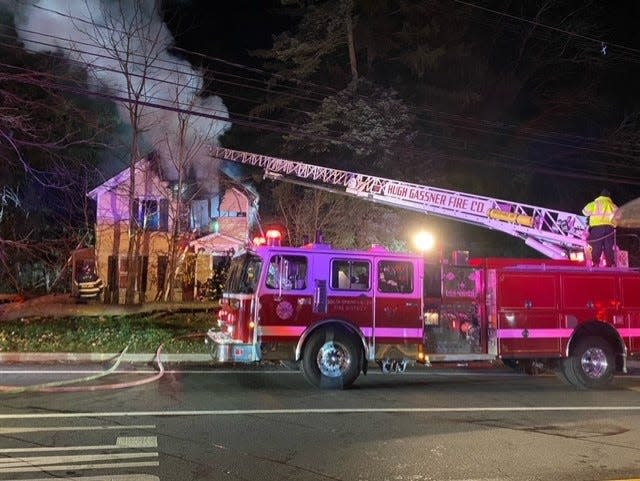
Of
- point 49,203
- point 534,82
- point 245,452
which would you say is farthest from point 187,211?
point 245,452

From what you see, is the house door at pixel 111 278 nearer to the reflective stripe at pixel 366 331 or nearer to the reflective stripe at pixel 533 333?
the reflective stripe at pixel 366 331

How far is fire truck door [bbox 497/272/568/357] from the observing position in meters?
9.83

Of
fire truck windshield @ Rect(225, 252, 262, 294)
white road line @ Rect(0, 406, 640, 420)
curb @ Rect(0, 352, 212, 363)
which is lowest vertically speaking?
white road line @ Rect(0, 406, 640, 420)

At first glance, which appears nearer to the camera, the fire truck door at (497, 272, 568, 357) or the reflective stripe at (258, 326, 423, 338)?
the reflective stripe at (258, 326, 423, 338)

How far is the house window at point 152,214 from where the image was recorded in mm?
23688

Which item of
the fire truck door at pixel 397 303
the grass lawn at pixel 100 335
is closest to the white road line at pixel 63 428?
the fire truck door at pixel 397 303

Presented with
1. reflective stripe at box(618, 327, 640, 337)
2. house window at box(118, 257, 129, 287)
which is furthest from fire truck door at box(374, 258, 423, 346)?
house window at box(118, 257, 129, 287)

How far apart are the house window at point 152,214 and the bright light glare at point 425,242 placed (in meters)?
15.0

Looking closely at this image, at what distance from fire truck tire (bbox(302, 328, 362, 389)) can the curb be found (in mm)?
3645

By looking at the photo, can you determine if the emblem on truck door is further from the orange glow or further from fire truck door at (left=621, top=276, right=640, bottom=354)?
fire truck door at (left=621, top=276, right=640, bottom=354)

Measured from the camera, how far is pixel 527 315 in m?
9.91

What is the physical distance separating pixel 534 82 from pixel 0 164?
22.0m

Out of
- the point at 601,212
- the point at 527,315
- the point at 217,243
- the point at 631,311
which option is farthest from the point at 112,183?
the point at 631,311

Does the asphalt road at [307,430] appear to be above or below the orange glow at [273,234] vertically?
below
